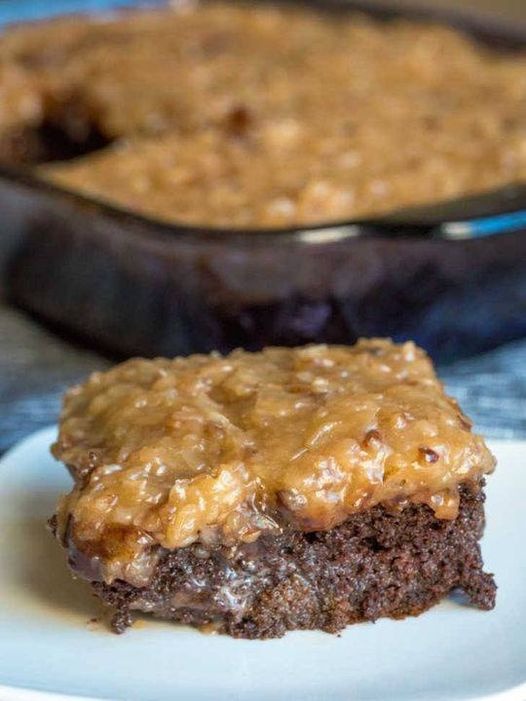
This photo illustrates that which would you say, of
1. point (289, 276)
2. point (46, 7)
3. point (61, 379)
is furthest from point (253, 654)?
point (46, 7)

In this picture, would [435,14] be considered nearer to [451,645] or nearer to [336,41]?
[336,41]

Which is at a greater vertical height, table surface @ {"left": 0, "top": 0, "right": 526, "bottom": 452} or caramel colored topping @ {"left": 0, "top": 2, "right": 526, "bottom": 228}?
caramel colored topping @ {"left": 0, "top": 2, "right": 526, "bottom": 228}

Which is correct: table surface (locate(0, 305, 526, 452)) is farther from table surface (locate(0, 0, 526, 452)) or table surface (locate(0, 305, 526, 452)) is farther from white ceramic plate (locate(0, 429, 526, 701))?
white ceramic plate (locate(0, 429, 526, 701))

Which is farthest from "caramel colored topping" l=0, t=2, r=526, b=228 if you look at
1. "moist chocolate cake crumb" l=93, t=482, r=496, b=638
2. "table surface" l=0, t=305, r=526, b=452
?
"moist chocolate cake crumb" l=93, t=482, r=496, b=638

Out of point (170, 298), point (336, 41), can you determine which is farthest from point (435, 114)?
point (170, 298)

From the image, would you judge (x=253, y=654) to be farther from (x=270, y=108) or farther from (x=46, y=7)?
(x=46, y=7)

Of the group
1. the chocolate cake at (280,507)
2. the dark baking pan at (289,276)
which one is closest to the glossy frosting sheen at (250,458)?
the chocolate cake at (280,507)
